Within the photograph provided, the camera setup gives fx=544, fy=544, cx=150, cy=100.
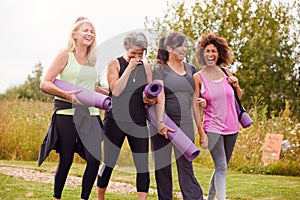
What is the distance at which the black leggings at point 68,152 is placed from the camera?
4684 mm

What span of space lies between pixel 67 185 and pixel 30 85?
20.6 m

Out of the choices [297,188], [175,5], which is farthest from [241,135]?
[175,5]

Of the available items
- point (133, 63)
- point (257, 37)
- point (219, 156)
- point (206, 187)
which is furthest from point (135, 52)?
point (257, 37)

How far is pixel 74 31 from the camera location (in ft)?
15.7

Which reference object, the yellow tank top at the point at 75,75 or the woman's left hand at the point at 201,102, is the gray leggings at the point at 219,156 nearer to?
the woman's left hand at the point at 201,102

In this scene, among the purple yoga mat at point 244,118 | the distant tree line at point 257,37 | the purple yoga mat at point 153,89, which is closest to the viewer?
the purple yoga mat at point 153,89

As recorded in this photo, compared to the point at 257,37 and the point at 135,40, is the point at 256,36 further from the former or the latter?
the point at 135,40

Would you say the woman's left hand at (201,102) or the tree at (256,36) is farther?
the tree at (256,36)

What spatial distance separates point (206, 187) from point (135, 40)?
342cm

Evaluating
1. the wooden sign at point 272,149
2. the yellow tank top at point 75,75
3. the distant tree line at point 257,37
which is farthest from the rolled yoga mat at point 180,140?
the distant tree line at point 257,37

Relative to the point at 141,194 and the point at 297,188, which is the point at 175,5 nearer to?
the point at 297,188

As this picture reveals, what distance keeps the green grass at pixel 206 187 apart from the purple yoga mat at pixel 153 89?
2004 millimetres

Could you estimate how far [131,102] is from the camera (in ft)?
15.7

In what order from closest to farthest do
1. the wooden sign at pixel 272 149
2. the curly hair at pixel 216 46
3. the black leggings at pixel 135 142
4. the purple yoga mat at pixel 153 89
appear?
the purple yoga mat at pixel 153 89 → the black leggings at pixel 135 142 → the curly hair at pixel 216 46 → the wooden sign at pixel 272 149
